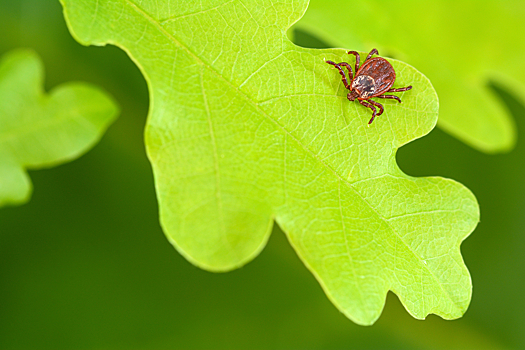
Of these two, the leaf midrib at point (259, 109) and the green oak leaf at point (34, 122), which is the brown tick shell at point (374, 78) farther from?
the green oak leaf at point (34, 122)

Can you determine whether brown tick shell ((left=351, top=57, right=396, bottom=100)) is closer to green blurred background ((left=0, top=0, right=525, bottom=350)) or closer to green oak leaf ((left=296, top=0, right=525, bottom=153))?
green oak leaf ((left=296, top=0, right=525, bottom=153))

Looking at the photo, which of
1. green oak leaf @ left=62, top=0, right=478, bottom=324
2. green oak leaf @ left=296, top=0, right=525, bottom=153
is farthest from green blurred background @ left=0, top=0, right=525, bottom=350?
green oak leaf @ left=62, top=0, right=478, bottom=324

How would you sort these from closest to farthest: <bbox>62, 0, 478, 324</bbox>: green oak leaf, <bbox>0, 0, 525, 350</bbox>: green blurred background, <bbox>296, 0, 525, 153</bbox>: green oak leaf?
<bbox>62, 0, 478, 324</bbox>: green oak leaf
<bbox>296, 0, 525, 153</bbox>: green oak leaf
<bbox>0, 0, 525, 350</bbox>: green blurred background

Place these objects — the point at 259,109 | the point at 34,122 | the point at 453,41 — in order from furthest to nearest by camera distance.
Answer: the point at 453,41
the point at 34,122
the point at 259,109

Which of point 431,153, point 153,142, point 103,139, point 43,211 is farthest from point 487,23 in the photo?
point 43,211

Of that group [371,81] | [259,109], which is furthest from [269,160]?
[371,81]

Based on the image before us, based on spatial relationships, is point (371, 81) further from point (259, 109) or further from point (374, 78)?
point (259, 109)

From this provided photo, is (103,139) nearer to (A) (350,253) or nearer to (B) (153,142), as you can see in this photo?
(B) (153,142)
